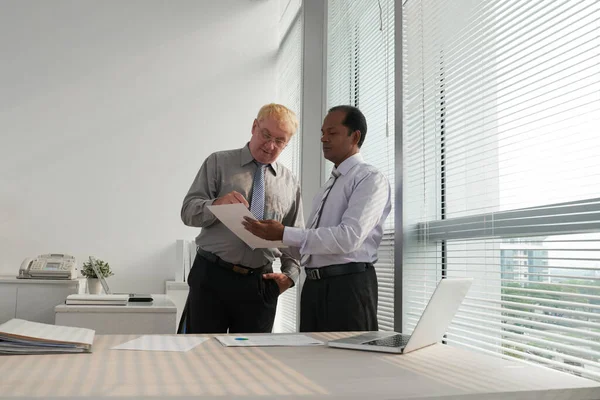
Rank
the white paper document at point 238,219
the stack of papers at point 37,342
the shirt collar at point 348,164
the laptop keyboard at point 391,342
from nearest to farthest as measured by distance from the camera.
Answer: the stack of papers at point 37,342 < the laptop keyboard at point 391,342 < the white paper document at point 238,219 < the shirt collar at point 348,164

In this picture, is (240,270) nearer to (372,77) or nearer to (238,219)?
(238,219)

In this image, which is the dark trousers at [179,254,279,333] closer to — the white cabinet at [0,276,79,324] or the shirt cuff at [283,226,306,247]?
the shirt cuff at [283,226,306,247]

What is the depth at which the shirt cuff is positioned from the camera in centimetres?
215

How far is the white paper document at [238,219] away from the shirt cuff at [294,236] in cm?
6

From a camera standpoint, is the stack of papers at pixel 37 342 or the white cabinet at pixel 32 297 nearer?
the stack of papers at pixel 37 342

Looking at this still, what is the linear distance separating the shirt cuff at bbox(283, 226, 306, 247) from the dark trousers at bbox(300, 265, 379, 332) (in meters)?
0.20

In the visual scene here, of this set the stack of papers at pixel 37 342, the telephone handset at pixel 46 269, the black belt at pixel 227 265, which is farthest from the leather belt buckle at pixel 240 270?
the telephone handset at pixel 46 269

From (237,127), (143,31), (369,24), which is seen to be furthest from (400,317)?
(143,31)

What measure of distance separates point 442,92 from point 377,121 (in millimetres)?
594

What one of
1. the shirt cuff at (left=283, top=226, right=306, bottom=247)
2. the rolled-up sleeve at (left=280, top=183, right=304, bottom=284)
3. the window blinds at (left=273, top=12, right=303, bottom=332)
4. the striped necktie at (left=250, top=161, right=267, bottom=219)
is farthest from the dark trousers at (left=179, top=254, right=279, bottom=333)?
the window blinds at (left=273, top=12, right=303, bottom=332)

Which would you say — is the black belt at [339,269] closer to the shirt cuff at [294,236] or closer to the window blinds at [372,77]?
the shirt cuff at [294,236]

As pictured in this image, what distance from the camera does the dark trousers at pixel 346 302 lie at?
2158mm

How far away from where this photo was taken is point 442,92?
2.45 m

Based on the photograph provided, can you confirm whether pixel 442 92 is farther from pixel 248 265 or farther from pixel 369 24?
Result: pixel 248 265
